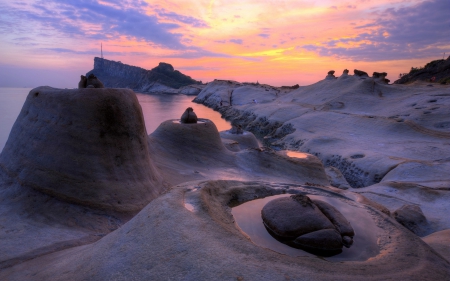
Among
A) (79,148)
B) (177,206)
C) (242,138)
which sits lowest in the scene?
(242,138)

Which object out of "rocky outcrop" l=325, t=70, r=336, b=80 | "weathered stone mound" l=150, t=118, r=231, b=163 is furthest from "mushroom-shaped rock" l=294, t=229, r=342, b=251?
"rocky outcrop" l=325, t=70, r=336, b=80

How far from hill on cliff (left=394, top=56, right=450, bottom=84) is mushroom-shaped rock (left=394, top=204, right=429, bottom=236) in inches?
1039

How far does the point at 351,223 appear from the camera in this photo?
375 centimetres

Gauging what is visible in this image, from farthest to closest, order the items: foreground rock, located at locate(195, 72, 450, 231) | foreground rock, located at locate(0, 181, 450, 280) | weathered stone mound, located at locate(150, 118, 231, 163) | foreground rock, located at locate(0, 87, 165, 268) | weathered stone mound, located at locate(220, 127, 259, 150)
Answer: weathered stone mound, located at locate(220, 127, 259, 150), weathered stone mound, located at locate(150, 118, 231, 163), foreground rock, located at locate(195, 72, 450, 231), foreground rock, located at locate(0, 87, 165, 268), foreground rock, located at locate(0, 181, 450, 280)

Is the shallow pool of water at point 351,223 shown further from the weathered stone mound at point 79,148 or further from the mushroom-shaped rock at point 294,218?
the weathered stone mound at point 79,148

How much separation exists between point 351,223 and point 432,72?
37.2 metres

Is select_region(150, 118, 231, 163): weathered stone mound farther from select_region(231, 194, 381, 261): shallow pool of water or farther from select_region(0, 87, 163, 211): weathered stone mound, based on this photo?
select_region(231, 194, 381, 261): shallow pool of water

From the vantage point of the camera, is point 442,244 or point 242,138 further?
point 242,138

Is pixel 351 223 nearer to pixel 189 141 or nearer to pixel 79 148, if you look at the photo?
pixel 79 148

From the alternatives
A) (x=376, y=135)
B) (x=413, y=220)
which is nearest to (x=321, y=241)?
(x=413, y=220)

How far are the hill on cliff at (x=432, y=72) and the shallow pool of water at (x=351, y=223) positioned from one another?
97.6 ft

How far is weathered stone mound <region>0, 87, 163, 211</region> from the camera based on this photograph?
16.8ft

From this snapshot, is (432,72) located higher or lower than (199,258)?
higher

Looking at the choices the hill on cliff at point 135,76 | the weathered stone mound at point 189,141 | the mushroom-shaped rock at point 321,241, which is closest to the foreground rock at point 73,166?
the mushroom-shaped rock at point 321,241
